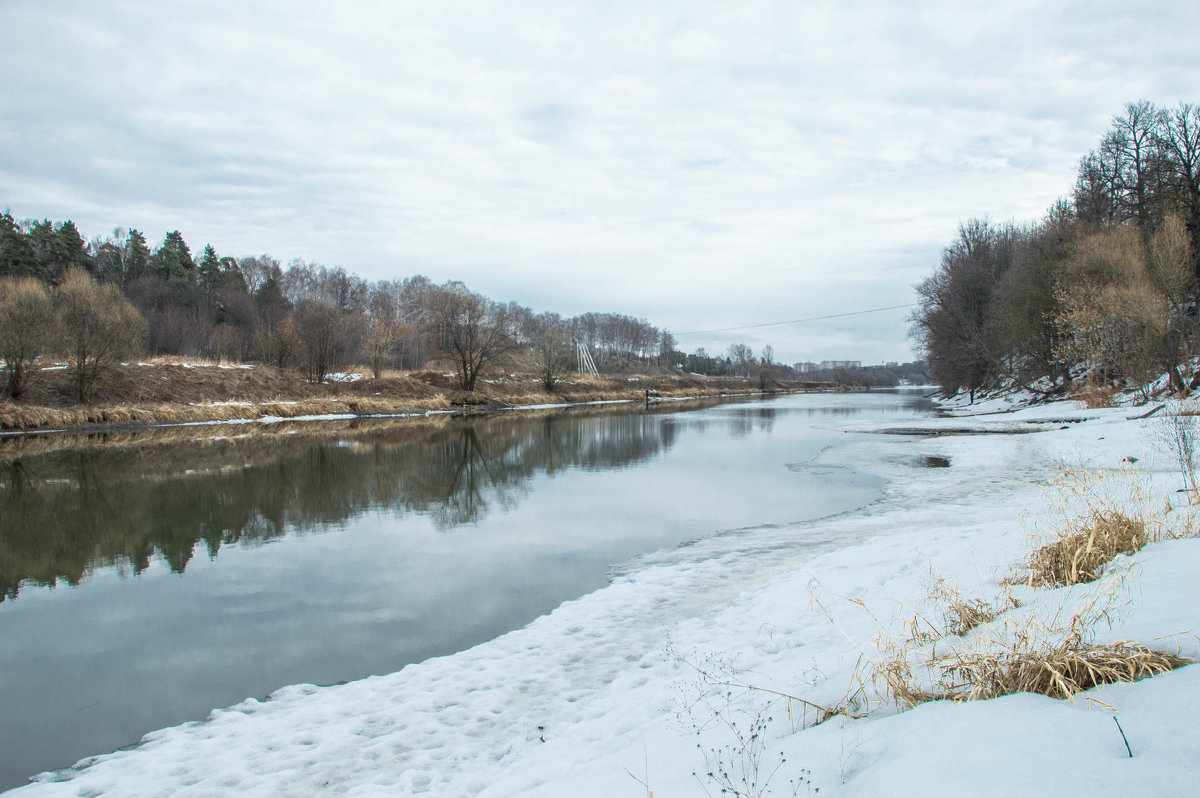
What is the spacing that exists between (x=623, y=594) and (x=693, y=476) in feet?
29.5

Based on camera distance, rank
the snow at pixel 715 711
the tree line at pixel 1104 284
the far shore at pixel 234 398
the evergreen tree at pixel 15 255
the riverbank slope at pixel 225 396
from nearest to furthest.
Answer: the snow at pixel 715 711, the tree line at pixel 1104 284, the far shore at pixel 234 398, the riverbank slope at pixel 225 396, the evergreen tree at pixel 15 255

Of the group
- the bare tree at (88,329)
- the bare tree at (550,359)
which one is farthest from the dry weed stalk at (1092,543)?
the bare tree at (550,359)

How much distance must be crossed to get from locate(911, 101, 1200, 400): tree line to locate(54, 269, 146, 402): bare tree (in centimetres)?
4016

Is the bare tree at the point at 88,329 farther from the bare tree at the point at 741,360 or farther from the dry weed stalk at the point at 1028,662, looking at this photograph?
the bare tree at the point at 741,360

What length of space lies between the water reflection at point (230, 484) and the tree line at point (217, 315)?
695cm

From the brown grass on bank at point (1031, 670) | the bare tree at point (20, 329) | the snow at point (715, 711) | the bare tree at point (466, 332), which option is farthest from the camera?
the bare tree at point (466, 332)

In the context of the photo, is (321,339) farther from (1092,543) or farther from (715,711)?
(1092,543)

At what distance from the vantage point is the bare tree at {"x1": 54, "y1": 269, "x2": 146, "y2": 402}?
27984mm

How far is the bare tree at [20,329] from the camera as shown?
26.1 meters

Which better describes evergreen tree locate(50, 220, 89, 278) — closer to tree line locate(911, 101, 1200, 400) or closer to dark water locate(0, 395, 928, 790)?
dark water locate(0, 395, 928, 790)

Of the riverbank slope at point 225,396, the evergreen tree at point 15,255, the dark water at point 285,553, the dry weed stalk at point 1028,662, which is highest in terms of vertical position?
the evergreen tree at point 15,255

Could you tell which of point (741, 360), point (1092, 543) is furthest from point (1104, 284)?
point (741, 360)

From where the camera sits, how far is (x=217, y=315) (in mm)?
60031

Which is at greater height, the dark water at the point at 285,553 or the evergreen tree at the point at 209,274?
the evergreen tree at the point at 209,274
